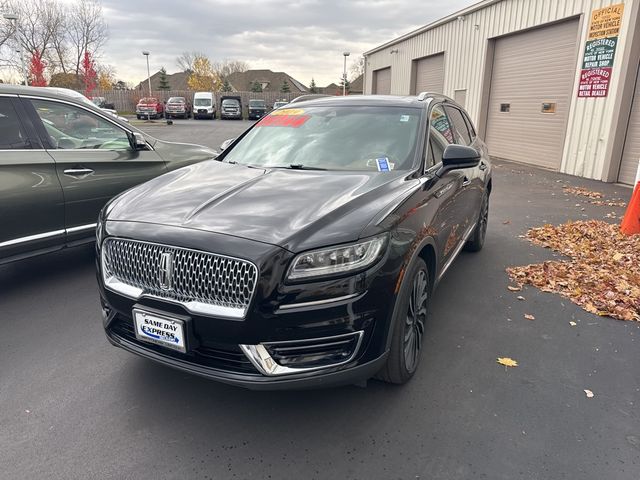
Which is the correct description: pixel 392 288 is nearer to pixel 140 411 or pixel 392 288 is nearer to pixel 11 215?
pixel 140 411

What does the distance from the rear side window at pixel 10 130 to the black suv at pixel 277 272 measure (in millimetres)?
1771

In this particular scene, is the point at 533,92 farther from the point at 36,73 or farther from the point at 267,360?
the point at 36,73

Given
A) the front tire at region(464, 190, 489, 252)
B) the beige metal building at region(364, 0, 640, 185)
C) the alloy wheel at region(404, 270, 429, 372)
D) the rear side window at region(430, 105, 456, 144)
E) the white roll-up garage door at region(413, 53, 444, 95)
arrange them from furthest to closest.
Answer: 1. the white roll-up garage door at region(413, 53, 444, 95)
2. the beige metal building at region(364, 0, 640, 185)
3. the front tire at region(464, 190, 489, 252)
4. the rear side window at region(430, 105, 456, 144)
5. the alloy wheel at region(404, 270, 429, 372)

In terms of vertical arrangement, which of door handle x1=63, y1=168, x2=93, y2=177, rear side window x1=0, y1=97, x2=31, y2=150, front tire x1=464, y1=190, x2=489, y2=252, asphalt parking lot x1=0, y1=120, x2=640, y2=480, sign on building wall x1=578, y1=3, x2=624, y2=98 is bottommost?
asphalt parking lot x1=0, y1=120, x2=640, y2=480

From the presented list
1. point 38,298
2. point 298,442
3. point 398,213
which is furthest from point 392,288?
point 38,298

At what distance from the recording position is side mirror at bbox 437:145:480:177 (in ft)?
10.7

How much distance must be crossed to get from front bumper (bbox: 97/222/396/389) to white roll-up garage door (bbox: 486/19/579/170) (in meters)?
11.5

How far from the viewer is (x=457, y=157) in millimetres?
3258

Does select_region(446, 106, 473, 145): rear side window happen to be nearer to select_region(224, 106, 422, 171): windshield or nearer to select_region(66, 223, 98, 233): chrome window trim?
select_region(224, 106, 422, 171): windshield

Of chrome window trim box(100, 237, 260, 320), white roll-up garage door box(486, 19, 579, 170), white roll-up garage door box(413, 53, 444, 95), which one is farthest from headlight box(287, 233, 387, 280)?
white roll-up garage door box(413, 53, 444, 95)

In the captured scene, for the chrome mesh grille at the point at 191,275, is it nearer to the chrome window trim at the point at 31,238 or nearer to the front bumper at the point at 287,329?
the front bumper at the point at 287,329

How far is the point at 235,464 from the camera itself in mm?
2279

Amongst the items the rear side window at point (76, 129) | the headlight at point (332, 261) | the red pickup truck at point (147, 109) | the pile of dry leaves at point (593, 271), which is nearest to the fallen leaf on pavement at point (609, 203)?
the pile of dry leaves at point (593, 271)

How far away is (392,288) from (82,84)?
53.1m
